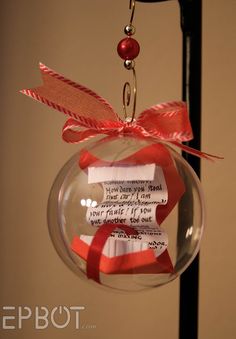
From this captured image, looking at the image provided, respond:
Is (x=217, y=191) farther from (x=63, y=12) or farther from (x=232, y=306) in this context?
(x=63, y=12)

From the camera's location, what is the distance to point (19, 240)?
0.81 meters

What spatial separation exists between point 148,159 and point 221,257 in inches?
20.8

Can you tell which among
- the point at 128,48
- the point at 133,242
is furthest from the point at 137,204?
the point at 128,48

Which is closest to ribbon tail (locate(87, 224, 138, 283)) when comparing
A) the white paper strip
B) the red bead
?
the white paper strip

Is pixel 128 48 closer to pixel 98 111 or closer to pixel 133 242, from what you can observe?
pixel 98 111

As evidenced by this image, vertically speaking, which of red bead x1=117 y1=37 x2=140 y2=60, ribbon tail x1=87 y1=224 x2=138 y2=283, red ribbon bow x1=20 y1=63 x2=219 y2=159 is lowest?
ribbon tail x1=87 y1=224 x2=138 y2=283

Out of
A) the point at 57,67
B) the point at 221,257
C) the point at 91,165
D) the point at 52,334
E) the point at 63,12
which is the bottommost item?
the point at 52,334

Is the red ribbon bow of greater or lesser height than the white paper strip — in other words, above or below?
above

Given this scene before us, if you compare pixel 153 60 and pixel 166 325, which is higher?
pixel 153 60

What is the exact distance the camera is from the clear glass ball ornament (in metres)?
0.32

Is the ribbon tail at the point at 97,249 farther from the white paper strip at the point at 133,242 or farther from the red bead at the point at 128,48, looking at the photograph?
the red bead at the point at 128,48

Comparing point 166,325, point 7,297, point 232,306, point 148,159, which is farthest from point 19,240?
point 148,159

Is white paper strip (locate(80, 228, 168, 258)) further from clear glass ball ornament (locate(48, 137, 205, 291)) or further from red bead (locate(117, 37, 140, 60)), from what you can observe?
red bead (locate(117, 37, 140, 60))

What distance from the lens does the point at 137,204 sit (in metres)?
0.33
